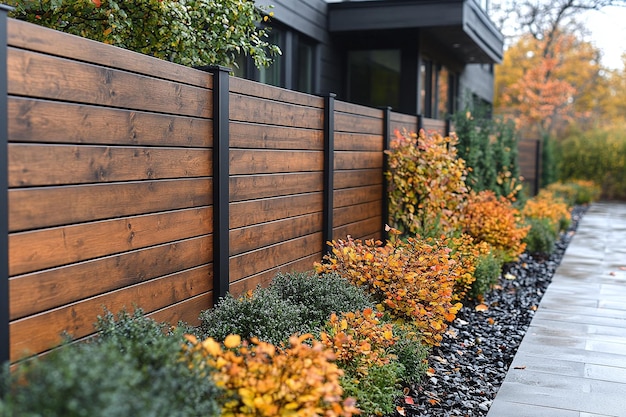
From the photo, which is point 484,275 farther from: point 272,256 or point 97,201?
point 97,201

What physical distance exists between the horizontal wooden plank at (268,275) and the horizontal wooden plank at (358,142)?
1.06 meters

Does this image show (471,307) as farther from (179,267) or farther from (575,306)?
(179,267)

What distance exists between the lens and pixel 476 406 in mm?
3973

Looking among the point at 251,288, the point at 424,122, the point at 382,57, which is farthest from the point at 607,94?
the point at 251,288

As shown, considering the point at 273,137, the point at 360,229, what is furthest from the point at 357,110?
the point at 273,137

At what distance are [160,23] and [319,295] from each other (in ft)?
7.04

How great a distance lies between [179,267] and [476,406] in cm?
187

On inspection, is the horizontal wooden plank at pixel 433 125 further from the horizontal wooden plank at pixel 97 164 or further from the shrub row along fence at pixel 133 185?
the horizontal wooden plank at pixel 97 164

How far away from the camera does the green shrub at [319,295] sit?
4.28 meters

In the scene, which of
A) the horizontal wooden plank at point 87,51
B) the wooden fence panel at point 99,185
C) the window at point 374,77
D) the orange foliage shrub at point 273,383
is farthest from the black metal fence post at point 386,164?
the orange foliage shrub at point 273,383

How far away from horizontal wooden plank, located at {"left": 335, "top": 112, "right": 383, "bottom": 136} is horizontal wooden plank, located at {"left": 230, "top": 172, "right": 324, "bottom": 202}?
61cm

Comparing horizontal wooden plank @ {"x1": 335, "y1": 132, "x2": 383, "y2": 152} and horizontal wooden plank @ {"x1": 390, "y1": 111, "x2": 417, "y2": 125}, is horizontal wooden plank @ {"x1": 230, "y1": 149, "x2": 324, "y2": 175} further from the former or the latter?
horizontal wooden plank @ {"x1": 390, "y1": 111, "x2": 417, "y2": 125}

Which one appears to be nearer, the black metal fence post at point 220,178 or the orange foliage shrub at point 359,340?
the orange foliage shrub at point 359,340

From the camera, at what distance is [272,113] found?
492cm
